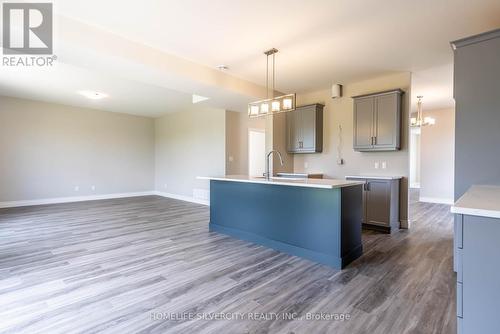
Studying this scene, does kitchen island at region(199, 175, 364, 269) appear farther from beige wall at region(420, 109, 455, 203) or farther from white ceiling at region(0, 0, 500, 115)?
beige wall at region(420, 109, 455, 203)

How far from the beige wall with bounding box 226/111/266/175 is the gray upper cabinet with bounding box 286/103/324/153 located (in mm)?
1722

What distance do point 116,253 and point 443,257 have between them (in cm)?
420

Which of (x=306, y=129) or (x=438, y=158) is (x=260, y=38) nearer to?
(x=306, y=129)

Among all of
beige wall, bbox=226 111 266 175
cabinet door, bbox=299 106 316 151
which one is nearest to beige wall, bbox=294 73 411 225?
cabinet door, bbox=299 106 316 151

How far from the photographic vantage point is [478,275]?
51.4 inches

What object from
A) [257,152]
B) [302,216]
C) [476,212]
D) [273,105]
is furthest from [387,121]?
[257,152]

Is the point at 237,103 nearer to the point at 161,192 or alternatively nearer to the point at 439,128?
the point at 161,192

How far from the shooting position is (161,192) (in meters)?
9.06

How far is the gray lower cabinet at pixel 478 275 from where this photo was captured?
1.26 metres

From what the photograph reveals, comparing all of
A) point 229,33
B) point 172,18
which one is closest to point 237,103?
A: point 229,33

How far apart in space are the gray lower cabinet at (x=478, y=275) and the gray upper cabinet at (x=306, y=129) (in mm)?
4264

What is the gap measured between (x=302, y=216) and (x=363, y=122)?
8.78ft

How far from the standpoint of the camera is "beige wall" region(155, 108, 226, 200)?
23.0ft

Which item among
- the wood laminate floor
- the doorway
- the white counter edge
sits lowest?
the wood laminate floor
